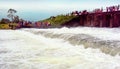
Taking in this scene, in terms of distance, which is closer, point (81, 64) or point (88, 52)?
point (81, 64)

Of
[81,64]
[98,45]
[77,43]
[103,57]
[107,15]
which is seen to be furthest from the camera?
[107,15]

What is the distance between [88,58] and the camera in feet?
58.3

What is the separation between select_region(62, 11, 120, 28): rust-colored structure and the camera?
50519mm

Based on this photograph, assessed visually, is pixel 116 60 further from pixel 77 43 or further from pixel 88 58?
pixel 77 43

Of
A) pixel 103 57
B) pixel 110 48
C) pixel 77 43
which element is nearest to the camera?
pixel 103 57

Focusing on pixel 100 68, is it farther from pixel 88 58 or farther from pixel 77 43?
pixel 77 43

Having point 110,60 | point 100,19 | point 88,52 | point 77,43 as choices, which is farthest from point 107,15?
point 110,60

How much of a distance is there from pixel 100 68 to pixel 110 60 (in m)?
1.85

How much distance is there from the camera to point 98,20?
185ft

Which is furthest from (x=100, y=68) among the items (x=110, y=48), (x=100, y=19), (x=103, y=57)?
(x=100, y=19)

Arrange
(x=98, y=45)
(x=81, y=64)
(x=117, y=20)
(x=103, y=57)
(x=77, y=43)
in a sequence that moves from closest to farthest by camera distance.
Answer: (x=81, y=64)
(x=103, y=57)
(x=98, y=45)
(x=77, y=43)
(x=117, y=20)

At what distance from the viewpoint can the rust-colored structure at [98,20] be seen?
50519mm

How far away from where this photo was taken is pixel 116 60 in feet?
53.3

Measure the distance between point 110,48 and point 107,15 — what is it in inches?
1357
